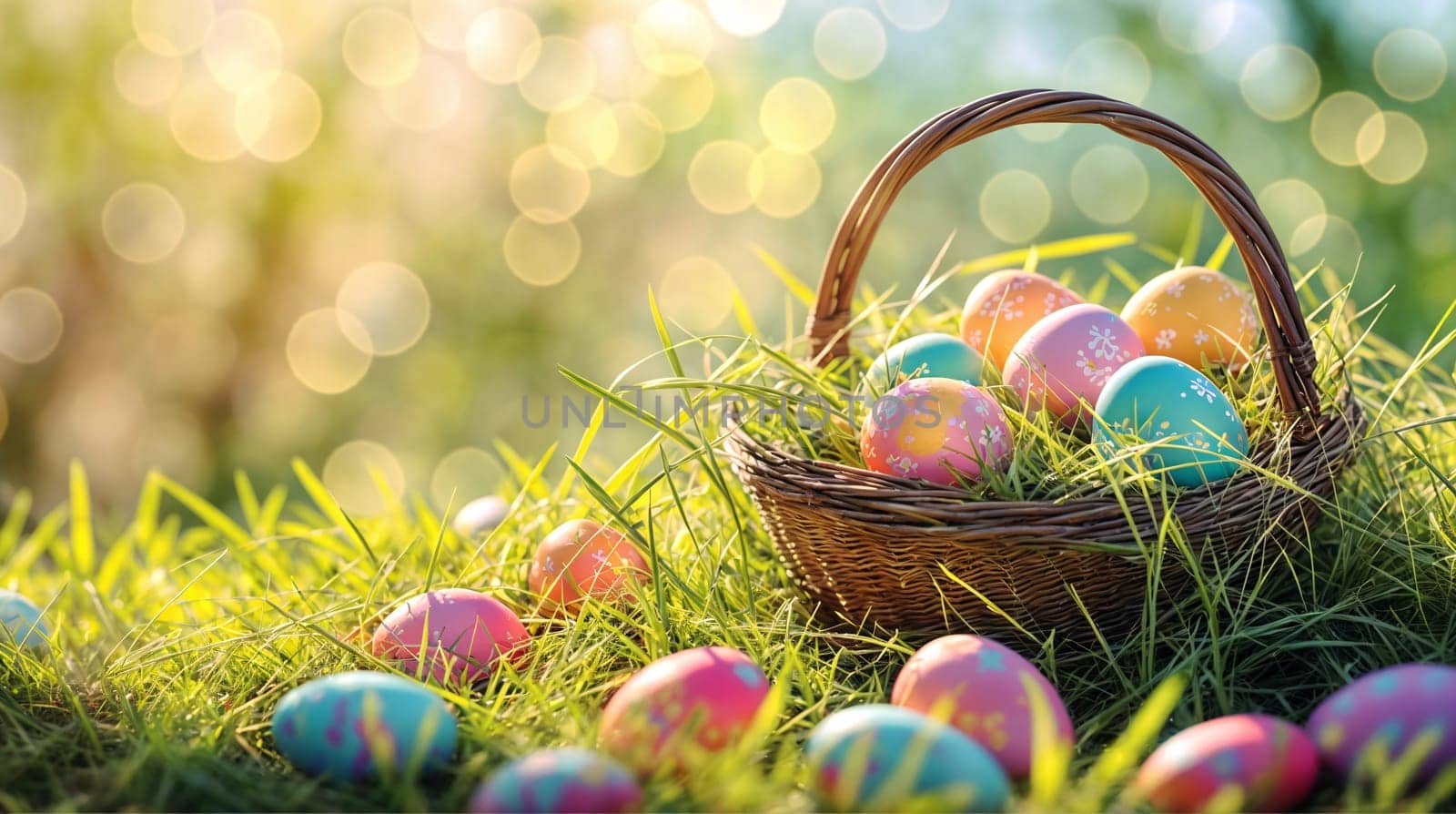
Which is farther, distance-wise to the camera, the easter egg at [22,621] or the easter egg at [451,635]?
the easter egg at [22,621]

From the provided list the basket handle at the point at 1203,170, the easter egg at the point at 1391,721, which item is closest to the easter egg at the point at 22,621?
the basket handle at the point at 1203,170

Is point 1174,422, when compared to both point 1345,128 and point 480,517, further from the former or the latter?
point 1345,128

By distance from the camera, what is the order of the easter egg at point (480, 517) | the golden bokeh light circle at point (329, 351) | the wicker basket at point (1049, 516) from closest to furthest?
the wicker basket at point (1049, 516) → the easter egg at point (480, 517) → the golden bokeh light circle at point (329, 351)

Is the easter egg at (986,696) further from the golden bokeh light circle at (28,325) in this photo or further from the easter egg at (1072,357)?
the golden bokeh light circle at (28,325)

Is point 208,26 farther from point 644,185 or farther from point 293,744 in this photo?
point 293,744

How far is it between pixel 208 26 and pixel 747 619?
2.99 metres

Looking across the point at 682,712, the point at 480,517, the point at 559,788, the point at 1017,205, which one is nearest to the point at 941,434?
the point at 682,712

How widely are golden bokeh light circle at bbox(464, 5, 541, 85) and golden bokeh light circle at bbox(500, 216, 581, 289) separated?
509 mm

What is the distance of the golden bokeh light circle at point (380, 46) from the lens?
12.1 ft

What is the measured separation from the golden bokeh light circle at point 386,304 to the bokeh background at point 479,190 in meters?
0.01

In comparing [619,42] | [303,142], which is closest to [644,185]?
[619,42]

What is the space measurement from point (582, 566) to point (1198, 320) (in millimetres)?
816

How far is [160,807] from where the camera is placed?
93 centimetres

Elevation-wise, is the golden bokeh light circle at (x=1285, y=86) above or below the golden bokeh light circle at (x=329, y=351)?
above
